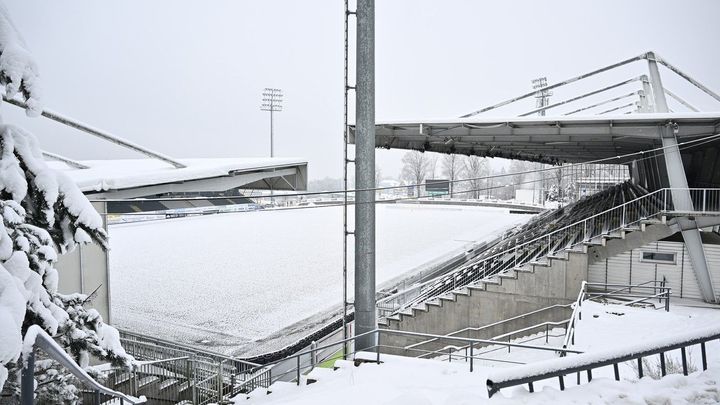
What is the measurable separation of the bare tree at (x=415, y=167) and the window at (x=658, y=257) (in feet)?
234

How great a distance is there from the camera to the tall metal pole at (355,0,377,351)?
8078mm

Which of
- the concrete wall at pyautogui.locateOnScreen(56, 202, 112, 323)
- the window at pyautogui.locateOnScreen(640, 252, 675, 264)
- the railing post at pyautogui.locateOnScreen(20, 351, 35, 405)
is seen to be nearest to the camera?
the railing post at pyautogui.locateOnScreen(20, 351, 35, 405)

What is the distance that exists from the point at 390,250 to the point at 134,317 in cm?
2305

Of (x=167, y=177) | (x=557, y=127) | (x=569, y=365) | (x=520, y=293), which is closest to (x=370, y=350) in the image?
(x=569, y=365)

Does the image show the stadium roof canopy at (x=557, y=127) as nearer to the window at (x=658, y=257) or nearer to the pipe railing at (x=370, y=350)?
the window at (x=658, y=257)

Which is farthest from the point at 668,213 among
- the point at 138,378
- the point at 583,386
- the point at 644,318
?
the point at 138,378

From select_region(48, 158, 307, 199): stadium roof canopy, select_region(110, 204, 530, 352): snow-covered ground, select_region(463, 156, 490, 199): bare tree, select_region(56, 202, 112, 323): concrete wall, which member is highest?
select_region(463, 156, 490, 199): bare tree

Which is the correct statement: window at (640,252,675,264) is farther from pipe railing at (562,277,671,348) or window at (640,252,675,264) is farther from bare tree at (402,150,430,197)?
bare tree at (402,150,430,197)

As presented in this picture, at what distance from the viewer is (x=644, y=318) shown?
12.0m

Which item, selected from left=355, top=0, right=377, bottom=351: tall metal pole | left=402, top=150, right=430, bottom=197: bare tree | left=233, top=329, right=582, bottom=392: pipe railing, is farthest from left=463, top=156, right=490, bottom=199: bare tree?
left=355, top=0, right=377, bottom=351: tall metal pole

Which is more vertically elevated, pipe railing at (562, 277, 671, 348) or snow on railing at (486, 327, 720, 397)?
snow on railing at (486, 327, 720, 397)

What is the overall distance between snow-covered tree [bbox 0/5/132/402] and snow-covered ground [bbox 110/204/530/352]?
12.9 meters

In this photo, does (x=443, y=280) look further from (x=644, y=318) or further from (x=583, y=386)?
(x=583, y=386)

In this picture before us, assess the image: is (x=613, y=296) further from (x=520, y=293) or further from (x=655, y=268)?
(x=520, y=293)
